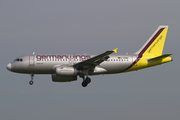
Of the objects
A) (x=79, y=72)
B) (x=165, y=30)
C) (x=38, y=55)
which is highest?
(x=165, y=30)

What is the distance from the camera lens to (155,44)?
51.8m

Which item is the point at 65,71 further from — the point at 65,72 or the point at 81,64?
the point at 81,64

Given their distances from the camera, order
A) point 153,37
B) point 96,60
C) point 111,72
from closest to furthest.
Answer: point 96,60
point 111,72
point 153,37

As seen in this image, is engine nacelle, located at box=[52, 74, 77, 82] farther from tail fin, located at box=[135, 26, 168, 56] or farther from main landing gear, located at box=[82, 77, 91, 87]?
tail fin, located at box=[135, 26, 168, 56]

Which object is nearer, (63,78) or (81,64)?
(81,64)

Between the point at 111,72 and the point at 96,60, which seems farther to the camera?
the point at 111,72

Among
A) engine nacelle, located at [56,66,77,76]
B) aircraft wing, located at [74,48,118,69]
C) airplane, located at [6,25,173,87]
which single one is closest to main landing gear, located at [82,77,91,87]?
airplane, located at [6,25,173,87]

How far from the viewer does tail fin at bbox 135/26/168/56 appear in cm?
5112

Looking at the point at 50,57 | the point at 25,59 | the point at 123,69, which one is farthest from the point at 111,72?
the point at 25,59

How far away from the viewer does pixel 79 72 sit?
4653 centimetres

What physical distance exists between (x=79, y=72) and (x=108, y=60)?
15.7 feet

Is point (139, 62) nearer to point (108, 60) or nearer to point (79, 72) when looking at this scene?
point (108, 60)

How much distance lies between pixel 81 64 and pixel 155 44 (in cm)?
1306

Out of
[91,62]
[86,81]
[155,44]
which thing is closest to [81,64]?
[91,62]
